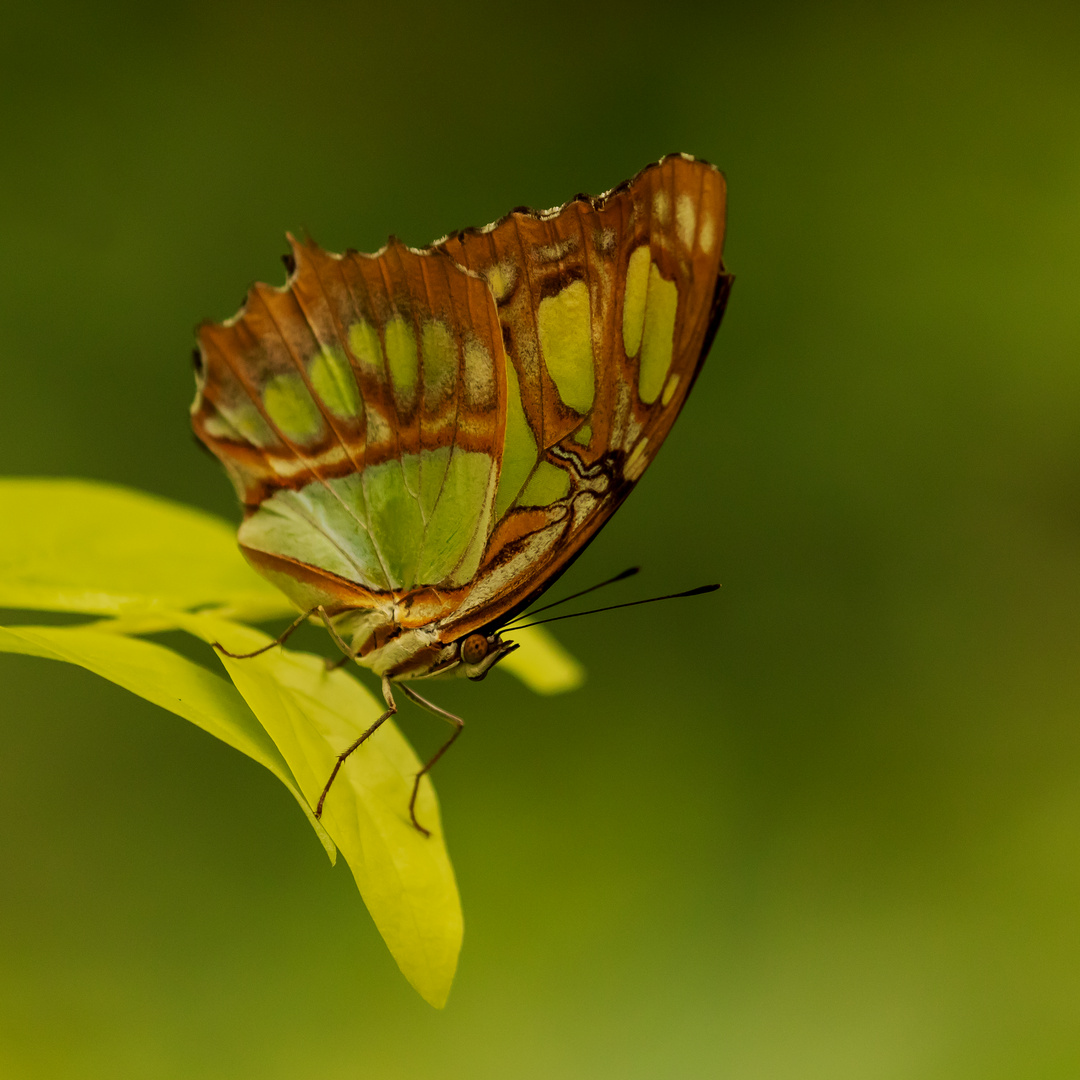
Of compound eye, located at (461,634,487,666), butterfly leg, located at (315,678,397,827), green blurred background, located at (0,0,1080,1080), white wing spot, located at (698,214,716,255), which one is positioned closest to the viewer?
butterfly leg, located at (315,678,397,827)

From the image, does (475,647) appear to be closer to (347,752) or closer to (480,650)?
(480,650)

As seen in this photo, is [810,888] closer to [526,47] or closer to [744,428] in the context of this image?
[744,428]

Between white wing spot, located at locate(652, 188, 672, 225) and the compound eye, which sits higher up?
white wing spot, located at locate(652, 188, 672, 225)

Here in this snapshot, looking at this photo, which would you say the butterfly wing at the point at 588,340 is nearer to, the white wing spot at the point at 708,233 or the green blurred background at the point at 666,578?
the white wing spot at the point at 708,233

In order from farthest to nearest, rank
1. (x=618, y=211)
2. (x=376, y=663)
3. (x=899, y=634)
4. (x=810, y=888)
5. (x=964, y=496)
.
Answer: (x=964, y=496) < (x=899, y=634) < (x=810, y=888) < (x=376, y=663) < (x=618, y=211)

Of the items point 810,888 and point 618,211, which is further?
point 810,888

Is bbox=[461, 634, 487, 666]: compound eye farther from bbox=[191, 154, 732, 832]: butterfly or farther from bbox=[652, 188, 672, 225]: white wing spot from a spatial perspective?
bbox=[652, 188, 672, 225]: white wing spot

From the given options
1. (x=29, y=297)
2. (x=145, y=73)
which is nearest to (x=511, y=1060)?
(x=29, y=297)

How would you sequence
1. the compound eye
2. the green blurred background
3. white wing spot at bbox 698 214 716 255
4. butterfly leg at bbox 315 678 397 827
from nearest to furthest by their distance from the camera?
1. butterfly leg at bbox 315 678 397 827
2. white wing spot at bbox 698 214 716 255
3. the compound eye
4. the green blurred background

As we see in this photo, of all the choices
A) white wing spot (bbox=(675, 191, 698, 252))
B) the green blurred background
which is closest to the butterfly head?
white wing spot (bbox=(675, 191, 698, 252))

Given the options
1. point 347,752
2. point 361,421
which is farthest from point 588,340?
point 347,752
